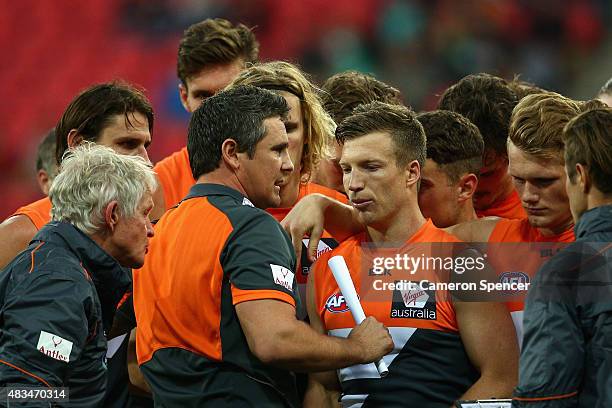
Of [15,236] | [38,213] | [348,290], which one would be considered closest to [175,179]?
[38,213]

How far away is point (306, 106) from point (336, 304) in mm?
1025

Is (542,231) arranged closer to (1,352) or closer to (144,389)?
(144,389)

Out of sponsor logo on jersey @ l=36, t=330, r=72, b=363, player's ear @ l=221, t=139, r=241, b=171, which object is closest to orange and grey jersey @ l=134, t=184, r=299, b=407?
player's ear @ l=221, t=139, r=241, b=171

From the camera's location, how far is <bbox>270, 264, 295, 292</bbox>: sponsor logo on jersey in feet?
9.62

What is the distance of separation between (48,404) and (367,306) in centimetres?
111

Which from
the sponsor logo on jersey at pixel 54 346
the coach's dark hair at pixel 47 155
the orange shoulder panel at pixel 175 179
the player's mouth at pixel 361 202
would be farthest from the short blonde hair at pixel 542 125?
the coach's dark hair at pixel 47 155

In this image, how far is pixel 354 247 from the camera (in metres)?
3.54

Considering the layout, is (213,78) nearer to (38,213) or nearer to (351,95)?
(351,95)

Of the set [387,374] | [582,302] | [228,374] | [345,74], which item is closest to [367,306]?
[387,374]

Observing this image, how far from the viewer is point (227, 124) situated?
325cm

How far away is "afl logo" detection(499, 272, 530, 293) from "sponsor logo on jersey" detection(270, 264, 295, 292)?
864 millimetres

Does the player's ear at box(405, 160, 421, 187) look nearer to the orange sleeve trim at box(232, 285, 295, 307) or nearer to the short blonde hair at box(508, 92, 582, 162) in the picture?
the short blonde hair at box(508, 92, 582, 162)

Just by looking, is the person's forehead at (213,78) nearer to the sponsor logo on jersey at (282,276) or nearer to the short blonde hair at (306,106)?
the short blonde hair at (306,106)

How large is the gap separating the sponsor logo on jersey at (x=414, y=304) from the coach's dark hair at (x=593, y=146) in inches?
27.8
